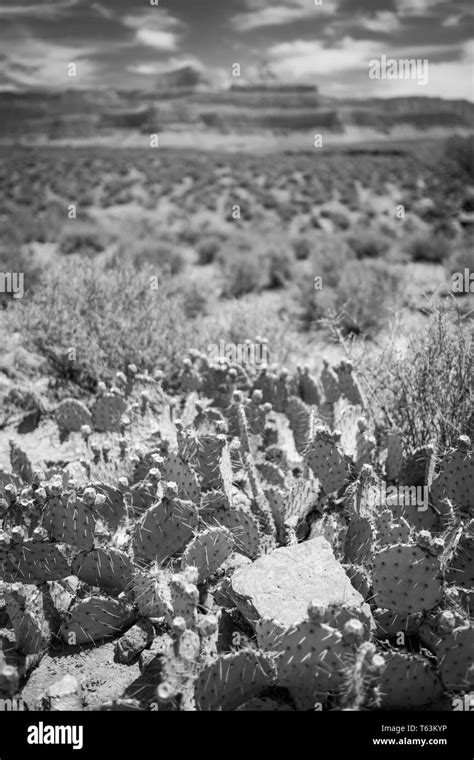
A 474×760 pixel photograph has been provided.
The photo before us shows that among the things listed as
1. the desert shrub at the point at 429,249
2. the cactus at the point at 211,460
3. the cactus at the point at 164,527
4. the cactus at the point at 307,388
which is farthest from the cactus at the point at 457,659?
the desert shrub at the point at 429,249

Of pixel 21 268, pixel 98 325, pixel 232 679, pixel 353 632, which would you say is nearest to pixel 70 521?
pixel 232 679

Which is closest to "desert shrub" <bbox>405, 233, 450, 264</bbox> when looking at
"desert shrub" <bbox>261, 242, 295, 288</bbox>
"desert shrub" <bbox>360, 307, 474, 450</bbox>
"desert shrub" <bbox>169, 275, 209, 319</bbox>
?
"desert shrub" <bbox>261, 242, 295, 288</bbox>

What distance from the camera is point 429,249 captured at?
13203 millimetres

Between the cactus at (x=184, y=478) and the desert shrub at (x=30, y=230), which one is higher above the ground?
the desert shrub at (x=30, y=230)

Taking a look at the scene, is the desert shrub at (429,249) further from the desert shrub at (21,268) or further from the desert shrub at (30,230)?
the desert shrub at (30,230)

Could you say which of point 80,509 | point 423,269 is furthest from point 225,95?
point 80,509

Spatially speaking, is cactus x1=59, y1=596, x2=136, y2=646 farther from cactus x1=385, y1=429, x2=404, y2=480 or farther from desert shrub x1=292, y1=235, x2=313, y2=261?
desert shrub x1=292, y1=235, x2=313, y2=261

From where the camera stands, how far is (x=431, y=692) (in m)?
3.09

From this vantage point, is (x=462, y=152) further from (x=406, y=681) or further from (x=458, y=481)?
(x=406, y=681)

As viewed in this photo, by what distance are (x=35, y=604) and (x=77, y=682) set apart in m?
0.48

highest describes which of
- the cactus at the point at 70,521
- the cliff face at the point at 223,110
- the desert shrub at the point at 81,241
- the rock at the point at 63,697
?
the cliff face at the point at 223,110

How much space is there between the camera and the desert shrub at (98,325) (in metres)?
7.04

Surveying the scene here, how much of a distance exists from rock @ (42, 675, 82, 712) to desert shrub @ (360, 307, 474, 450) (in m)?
3.00

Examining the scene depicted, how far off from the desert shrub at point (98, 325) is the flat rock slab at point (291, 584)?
3477 millimetres
